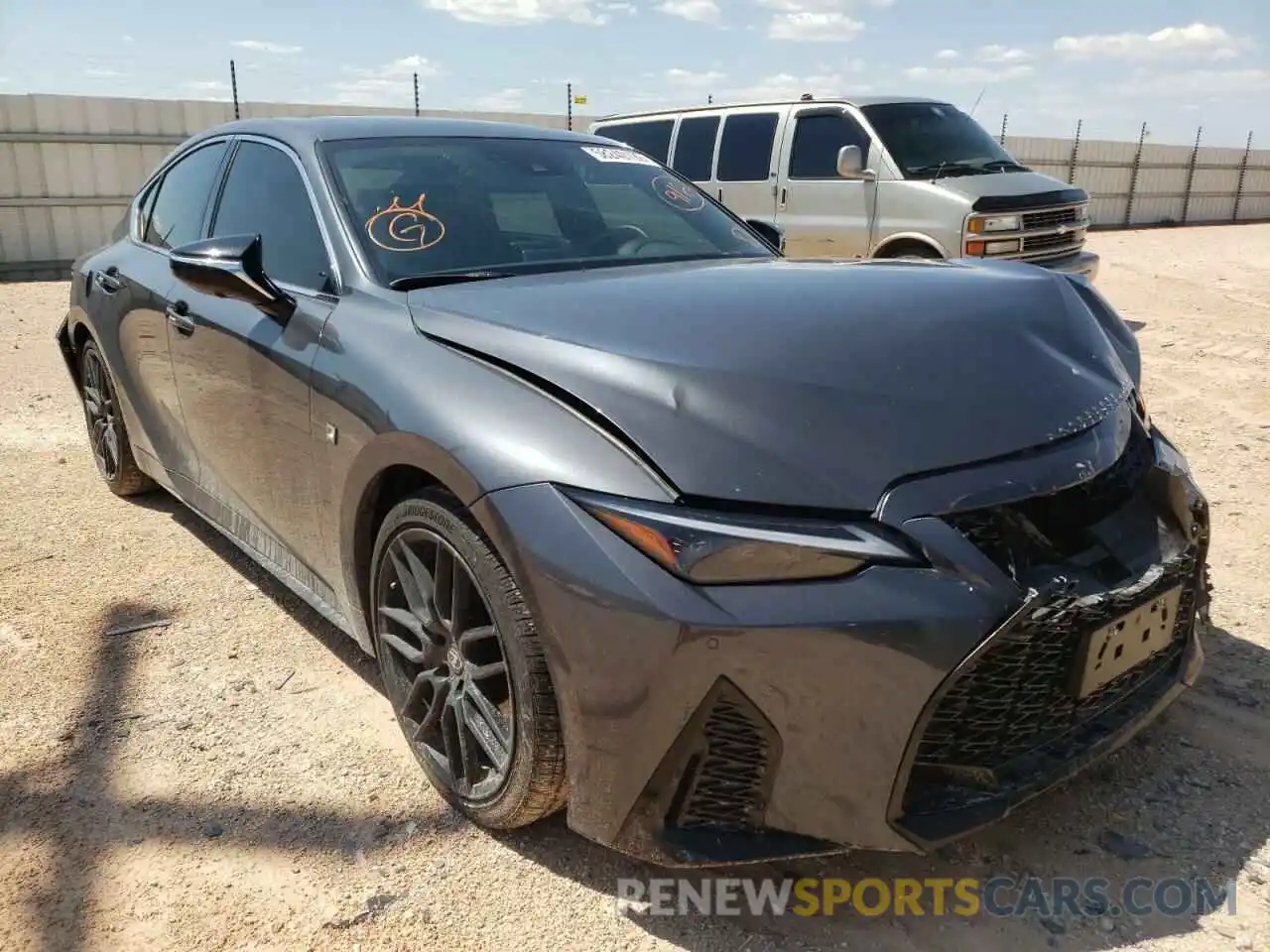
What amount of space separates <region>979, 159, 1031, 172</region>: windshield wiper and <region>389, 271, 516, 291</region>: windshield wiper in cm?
673

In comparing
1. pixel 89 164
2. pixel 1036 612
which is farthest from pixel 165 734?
pixel 89 164

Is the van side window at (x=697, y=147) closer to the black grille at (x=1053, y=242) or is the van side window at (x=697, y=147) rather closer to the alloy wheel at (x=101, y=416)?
the black grille at (x=1053, y=242)

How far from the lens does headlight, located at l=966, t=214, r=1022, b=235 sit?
7555 mm

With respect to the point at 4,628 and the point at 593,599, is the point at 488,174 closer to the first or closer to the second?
the point at 593,599

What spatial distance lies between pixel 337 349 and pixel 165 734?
1.20m

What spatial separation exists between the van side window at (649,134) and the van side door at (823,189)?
1.35m

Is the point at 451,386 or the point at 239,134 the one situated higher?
the point at 239,134

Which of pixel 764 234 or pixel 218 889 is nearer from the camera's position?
pixel 218 889

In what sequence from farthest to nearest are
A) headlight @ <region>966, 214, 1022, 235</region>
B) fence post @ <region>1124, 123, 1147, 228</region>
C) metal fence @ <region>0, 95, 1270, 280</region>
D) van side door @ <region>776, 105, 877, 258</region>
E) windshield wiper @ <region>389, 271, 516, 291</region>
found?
1. fence post @ <region>1124, 123, 1147, 228</region>
2. metal fence @ <region>0, 95, 1270, 280</region>
3. van side door @ <region>776, 105, 877, 258</region>
4. headlight @ <region>966, 214, 1022, 235</region>
5. windshield wiper @ <region>389, 271, 516, 291</region>

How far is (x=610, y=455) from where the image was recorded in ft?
6.16

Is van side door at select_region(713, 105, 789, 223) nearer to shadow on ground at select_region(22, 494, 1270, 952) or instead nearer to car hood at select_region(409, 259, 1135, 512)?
car hood at select_region(409, 259, 1135, 512)

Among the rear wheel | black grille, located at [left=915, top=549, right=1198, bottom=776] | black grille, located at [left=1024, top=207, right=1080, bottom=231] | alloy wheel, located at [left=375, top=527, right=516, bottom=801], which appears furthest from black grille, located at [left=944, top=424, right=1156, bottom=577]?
black grille, located at [left=1024, top=207, right=1080, bottom=231]

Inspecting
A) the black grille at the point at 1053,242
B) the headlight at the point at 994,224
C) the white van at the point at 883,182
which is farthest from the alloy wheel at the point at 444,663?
the black grille at the point at 1053,242

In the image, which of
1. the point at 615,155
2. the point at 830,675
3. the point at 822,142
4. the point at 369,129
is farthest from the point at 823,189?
the point at 830,675
